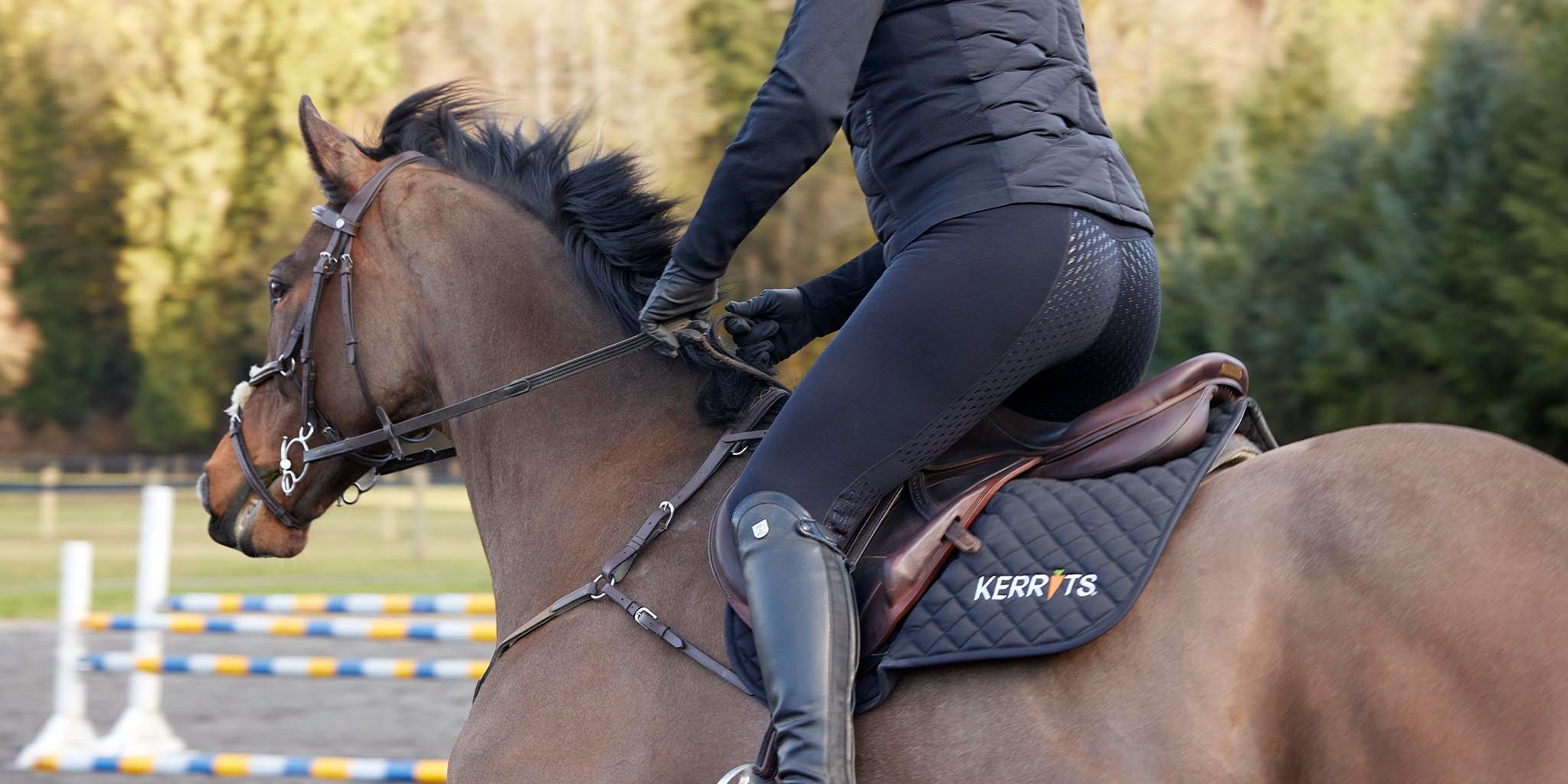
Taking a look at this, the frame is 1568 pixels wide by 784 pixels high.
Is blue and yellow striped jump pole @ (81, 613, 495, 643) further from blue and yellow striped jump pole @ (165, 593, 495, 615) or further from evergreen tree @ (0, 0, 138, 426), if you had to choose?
evergreen tree @ (0, 0, 138, 426)

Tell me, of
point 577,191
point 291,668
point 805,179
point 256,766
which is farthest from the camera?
point 805,179

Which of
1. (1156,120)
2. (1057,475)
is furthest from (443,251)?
(1156,120)

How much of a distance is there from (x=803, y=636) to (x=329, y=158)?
170 centimetres

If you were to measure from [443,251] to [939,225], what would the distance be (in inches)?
48.7

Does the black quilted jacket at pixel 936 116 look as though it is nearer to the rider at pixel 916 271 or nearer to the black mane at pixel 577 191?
the rider at pixel 916 271

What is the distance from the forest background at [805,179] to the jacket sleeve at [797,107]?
0.62 m

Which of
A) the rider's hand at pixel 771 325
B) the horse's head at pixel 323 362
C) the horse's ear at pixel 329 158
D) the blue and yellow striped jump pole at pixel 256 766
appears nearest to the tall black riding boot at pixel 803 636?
the rider's hand at pixel 771 325

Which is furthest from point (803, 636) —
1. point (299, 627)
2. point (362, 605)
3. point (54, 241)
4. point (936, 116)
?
point (54, 241)

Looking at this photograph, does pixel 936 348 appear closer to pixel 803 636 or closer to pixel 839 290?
pixel 803 636

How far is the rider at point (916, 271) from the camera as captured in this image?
2389 millimetres

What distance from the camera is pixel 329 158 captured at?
3.21m

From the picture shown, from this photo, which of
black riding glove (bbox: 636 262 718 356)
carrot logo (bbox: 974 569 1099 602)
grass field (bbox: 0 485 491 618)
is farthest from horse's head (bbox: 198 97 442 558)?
grass field (bbox: 0 485 491 618)

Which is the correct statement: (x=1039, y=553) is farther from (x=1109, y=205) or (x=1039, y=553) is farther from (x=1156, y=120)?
(x=1156, y=120)

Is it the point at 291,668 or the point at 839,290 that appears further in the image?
the point at 291,668
